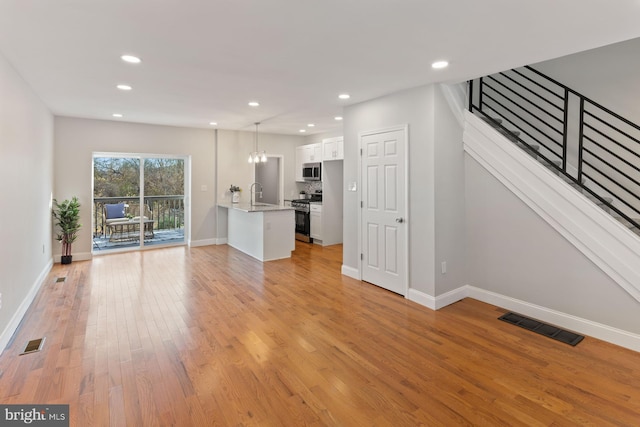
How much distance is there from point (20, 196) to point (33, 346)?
1.70 meters

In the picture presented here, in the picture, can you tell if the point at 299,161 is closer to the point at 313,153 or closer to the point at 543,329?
the point at 313,153

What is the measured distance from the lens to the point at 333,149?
7.00 meters

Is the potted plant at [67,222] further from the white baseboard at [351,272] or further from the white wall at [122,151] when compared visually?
the white baseboard at [351,272]

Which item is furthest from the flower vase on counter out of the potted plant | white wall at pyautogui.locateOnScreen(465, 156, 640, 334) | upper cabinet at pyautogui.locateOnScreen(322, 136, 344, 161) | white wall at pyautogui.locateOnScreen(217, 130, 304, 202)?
white wall at pyautogui.locateOnScreen(465, 156, 640, 334)

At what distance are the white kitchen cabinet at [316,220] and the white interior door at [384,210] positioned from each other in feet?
8.74

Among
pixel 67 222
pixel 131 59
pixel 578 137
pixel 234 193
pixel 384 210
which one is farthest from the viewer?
pixel 234 193

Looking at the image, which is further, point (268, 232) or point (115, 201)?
point (115, 201)

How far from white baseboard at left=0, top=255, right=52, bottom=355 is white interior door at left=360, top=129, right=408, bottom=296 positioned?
3.90 metres

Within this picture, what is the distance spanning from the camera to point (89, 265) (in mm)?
5668

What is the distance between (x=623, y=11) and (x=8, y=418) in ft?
15.7

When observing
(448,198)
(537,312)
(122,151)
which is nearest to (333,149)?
(448,198)

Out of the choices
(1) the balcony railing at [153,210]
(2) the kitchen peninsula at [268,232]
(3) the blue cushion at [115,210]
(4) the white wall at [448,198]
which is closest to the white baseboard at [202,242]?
(1) the balcony railing at [153,210]

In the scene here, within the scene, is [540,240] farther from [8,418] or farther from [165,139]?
[165,139]

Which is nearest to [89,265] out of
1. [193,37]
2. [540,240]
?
[193,37]
